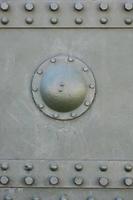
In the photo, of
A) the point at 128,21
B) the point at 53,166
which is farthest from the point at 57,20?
the point at 53,166

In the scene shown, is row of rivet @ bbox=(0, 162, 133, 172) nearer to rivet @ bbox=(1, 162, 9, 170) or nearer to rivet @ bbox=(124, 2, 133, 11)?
rivet @ bbox=(1, 162, 9, 170)

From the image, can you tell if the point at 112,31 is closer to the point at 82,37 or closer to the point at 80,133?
the point at 82,37

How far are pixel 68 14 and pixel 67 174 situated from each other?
2.07 ft

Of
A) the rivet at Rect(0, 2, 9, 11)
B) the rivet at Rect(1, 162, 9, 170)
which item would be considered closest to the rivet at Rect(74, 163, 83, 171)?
the rivet at Rect(1, 162, 9, 170)

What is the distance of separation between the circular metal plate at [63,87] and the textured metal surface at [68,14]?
0.15 meters

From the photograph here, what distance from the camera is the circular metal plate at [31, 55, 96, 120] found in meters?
1.91

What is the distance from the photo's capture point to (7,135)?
6.39 ft

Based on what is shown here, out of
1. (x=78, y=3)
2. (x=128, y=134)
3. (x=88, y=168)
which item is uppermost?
(x=78, y=3)

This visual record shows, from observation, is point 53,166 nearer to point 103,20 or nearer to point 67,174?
point 67,174

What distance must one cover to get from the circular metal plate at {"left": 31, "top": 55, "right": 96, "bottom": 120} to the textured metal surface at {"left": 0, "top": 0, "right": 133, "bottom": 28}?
15cm

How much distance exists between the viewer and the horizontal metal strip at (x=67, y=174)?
189 centimetres

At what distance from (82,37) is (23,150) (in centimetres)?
50

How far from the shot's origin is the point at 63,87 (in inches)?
74.9

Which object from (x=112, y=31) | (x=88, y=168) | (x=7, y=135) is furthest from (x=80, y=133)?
(x=112, y=31)
